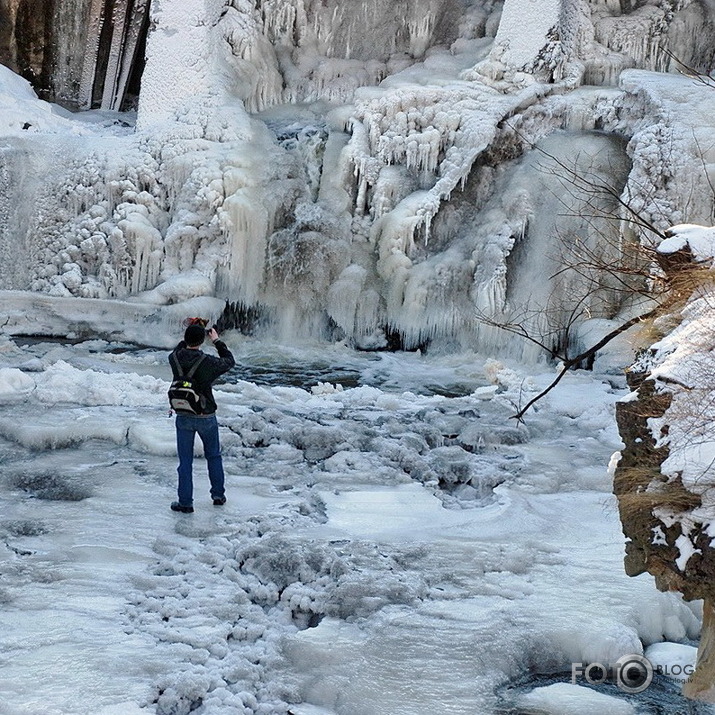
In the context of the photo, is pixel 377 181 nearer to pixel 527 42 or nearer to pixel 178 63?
pixel 527 42

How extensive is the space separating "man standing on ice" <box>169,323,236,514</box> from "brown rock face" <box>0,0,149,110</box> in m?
13.1

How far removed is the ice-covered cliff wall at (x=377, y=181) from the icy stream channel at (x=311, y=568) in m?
4.77

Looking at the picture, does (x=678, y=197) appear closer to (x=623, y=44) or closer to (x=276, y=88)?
(x=623, y=44)

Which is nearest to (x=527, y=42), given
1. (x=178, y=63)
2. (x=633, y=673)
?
(x=178, y=63)

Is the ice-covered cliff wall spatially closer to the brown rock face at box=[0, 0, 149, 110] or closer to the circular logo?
the brown rock face at box=[0, 0, 149, 110]

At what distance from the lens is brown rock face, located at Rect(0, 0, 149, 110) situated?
16672mm

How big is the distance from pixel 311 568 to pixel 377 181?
9.28m

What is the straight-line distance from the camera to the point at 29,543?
4773 mm

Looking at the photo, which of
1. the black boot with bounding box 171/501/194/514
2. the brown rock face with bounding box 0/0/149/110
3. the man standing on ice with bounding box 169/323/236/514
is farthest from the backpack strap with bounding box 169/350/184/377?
the brown rock face with bounding box 0/0/149/110

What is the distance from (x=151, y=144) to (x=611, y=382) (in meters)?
7.81

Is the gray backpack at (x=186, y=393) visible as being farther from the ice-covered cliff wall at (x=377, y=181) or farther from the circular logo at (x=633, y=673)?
the ice-covered cliff wall at (x=377, y=181)

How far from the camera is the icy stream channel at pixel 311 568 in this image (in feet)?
11.9

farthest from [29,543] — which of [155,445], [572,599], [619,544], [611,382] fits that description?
→ [611,382]

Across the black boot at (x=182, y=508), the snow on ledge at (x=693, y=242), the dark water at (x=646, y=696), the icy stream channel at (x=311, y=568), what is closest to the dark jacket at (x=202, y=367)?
the black boot at (x=182, y=508)
